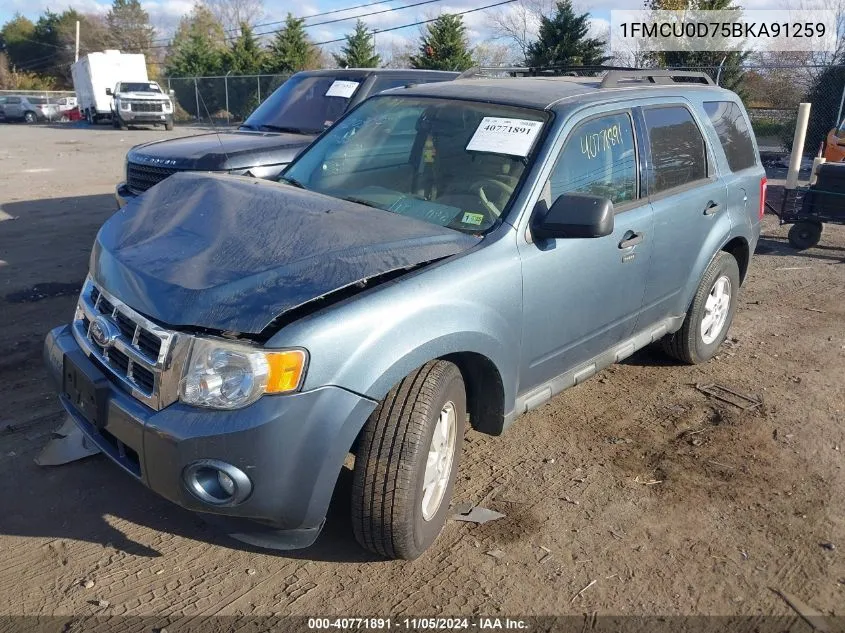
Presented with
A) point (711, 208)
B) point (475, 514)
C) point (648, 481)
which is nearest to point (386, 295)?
point (475, 514)

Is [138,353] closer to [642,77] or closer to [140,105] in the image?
[642,77]

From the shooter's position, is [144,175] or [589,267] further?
[144,175]

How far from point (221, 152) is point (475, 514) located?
4592mm

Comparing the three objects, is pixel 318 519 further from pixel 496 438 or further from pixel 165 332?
pixel 496 438

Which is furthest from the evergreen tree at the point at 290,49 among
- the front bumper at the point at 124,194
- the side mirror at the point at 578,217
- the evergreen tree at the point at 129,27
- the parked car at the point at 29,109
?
the evergreen tree at the point at 129,27

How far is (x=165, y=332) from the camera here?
2.58 meters

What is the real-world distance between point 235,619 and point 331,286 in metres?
1.29

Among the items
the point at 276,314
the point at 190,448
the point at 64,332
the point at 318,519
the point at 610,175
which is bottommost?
the point at 318,519

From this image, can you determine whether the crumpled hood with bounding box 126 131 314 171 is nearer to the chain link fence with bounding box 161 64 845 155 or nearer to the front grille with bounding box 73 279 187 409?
the front grille with bounding box 73 279 187 409

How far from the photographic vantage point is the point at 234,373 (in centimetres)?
248

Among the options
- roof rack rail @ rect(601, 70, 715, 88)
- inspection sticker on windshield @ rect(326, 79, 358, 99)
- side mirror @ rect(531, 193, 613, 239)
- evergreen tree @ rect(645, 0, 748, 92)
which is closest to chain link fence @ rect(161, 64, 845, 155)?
evergreen tree @ rect(645, 0, 748, 92)

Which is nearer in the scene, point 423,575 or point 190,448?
point 190,448

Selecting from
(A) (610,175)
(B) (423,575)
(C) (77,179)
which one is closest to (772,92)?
(C) (77,179)

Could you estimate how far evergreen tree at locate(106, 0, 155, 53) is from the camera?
235 feet
